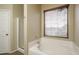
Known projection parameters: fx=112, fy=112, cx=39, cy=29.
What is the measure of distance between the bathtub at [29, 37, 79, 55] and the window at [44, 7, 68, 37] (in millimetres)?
93

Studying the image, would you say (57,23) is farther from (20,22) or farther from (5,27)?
(5,27)

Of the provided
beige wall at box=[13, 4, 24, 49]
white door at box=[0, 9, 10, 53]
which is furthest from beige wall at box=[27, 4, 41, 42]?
white door at box=[0, 9, 10, 53]

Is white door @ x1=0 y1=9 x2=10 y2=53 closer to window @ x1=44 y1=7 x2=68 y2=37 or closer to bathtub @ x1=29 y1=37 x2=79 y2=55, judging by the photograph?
bathtub @ x1=29 y1=37 x2=79 y2=55

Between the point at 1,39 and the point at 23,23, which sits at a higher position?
the point at 23,23

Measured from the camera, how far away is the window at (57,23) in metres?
1.53

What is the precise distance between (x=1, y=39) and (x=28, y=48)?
52 centimetres

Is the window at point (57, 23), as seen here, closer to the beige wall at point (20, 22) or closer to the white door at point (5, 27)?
the beige wall at point (20, 22)

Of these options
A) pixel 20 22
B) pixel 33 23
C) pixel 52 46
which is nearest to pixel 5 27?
pixel 20 22

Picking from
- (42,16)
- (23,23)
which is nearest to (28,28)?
(23,23)

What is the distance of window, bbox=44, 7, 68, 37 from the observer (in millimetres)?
1530

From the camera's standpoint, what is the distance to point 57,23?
5.02 feet
